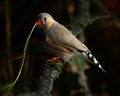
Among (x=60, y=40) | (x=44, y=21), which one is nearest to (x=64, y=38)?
(x=60, y=40)

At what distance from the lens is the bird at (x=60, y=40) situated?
2918mm

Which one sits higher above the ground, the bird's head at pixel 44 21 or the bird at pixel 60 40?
the bird's head at pixel 44 21

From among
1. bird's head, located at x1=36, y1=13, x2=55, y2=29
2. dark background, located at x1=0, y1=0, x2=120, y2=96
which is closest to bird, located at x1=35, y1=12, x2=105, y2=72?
bird's head, located at x1=36, y1=13, x2=55, y2=29

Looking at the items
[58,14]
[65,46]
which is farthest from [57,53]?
[58,14]

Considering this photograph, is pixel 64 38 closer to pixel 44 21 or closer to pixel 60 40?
pixel 60 40

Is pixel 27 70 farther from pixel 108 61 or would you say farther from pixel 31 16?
pixel 108 61

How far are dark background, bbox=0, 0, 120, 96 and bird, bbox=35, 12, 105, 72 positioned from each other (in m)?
1.56

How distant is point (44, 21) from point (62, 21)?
1.86 metres

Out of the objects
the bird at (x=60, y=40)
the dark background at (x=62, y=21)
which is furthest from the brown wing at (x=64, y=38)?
the dark background at (x=62, y=21)

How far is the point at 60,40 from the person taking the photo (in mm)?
2961

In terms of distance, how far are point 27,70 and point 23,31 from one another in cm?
73

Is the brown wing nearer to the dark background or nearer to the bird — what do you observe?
the bird

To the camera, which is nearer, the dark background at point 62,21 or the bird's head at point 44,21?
the bird's head at point 44,21

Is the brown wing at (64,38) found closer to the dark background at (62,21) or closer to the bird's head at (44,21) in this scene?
the bird's head at (44,21)
